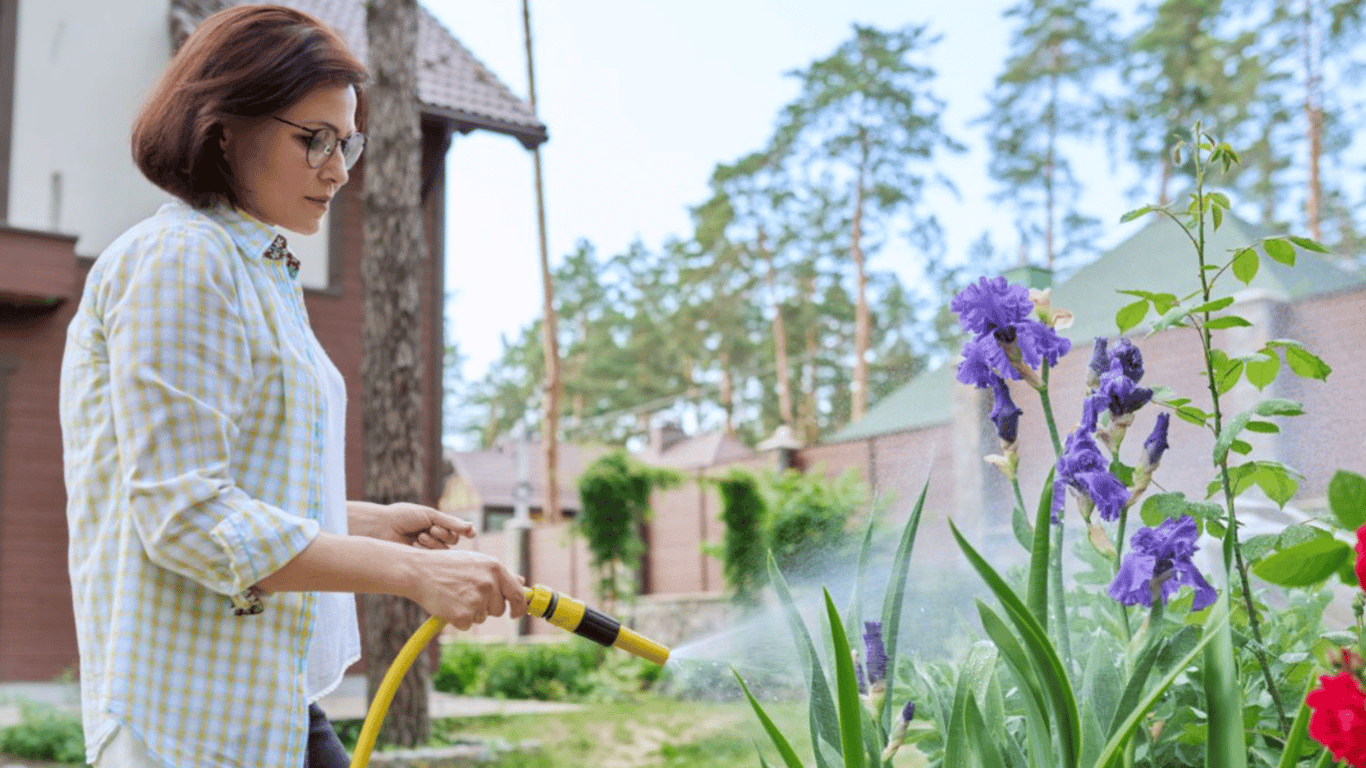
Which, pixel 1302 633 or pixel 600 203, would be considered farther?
pixel 600 203

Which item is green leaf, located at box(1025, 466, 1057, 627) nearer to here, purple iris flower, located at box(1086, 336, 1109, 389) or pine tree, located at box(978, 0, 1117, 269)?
purple iris flower, located at box(1086, 336, 1109, 389)

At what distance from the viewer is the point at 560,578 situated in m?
17.7

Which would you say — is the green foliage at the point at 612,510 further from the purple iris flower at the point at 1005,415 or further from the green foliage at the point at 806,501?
the purple iris flower at the point at 1005,415

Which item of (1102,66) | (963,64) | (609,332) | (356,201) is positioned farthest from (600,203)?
(356,201)

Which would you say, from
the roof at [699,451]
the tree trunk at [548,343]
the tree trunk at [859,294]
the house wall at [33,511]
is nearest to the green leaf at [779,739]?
the house wall at [33,511]

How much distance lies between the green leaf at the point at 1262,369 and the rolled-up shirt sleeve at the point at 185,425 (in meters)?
1.10

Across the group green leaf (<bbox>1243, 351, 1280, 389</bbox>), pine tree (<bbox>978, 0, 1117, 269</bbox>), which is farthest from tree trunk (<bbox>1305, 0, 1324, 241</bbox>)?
green leaf (<bbox>1243, 351, 1280, 389</bbox>)

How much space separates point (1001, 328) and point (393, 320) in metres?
4.96

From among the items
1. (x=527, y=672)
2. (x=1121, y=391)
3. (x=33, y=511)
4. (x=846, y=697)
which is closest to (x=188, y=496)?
(x=846, y=697)

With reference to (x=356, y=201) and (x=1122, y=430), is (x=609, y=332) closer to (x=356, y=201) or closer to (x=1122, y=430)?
(x=356, y=201)

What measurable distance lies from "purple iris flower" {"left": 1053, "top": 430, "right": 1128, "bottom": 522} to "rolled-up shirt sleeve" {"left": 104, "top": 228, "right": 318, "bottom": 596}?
2.44ft

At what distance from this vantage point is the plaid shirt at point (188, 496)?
113 centimetres

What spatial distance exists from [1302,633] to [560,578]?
16412mm

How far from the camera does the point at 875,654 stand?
1295 mm
